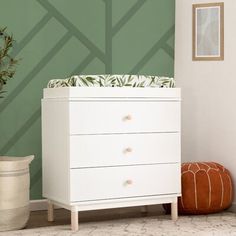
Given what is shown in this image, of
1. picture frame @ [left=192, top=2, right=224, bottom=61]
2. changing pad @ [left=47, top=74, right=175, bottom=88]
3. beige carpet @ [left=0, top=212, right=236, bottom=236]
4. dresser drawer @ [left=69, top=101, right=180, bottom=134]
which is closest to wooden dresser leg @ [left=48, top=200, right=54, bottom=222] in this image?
beige carpet @ [left=0, top=212, right=236, bottom=236]

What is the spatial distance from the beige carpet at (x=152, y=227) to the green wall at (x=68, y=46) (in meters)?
0.64

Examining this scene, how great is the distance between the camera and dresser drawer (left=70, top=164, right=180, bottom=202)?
3109 millimetres

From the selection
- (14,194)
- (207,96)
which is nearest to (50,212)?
(14,194)

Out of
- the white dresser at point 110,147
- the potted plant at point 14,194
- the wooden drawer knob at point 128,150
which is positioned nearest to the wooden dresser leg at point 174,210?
the white dresser at point 110,147

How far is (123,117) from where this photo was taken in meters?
3.19

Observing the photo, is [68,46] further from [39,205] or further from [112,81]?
[39,205]

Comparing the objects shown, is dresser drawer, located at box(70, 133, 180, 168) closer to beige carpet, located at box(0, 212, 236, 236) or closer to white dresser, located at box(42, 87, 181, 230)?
white dresser, located at box(42, 87, 181, 230)

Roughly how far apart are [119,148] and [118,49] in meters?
0.95

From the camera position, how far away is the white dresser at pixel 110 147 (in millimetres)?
3096

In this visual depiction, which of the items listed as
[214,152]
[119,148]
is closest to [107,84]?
[119,148]

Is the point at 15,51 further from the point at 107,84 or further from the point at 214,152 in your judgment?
the point at 214,152

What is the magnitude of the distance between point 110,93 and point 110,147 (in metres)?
0.28

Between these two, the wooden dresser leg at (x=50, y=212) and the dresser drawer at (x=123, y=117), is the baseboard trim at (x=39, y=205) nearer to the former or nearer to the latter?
the wooden dresser leg at (x=50, y=212)

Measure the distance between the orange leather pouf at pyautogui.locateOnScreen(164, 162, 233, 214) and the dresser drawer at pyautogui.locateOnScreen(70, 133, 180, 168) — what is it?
182 millimetres
